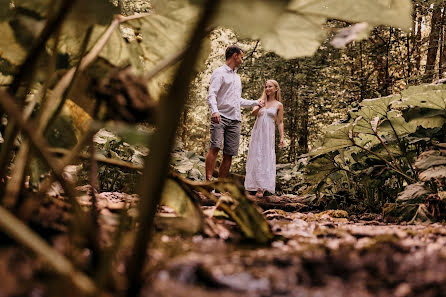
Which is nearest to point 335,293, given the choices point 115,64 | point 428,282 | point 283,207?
point 428,282

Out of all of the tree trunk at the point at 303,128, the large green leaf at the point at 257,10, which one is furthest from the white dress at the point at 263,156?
the large green leaf at the point at 257,10

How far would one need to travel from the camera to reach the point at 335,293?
0.50 meters

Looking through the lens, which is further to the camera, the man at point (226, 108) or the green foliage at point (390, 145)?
the man at point (226, 108)

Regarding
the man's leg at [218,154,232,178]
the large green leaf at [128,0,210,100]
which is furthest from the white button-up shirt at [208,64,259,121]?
the large green leaf at [128,0,210,100]

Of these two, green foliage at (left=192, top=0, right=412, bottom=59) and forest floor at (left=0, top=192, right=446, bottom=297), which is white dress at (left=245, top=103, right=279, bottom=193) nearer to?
green foliage at (left=192, top=0, right=412, bottom=59)

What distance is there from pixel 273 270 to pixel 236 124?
224 inches

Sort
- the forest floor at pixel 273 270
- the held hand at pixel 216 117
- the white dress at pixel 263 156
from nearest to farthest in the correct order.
Answer: 1. the forest floor at pixel 273 270
2. the held hand at pixel 216 117
3. the white dress at pixel 263 156

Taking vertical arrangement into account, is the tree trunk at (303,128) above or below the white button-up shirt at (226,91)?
above

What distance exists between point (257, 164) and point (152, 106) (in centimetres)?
639

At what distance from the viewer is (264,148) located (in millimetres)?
6992

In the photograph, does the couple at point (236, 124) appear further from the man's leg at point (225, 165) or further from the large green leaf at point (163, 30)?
the large green leaf at point (163, 30)

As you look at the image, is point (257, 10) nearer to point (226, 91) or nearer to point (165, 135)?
point (165, 135)

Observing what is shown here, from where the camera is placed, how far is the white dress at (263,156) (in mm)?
6719

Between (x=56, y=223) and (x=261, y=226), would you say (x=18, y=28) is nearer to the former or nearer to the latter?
(x=56, y=223)
